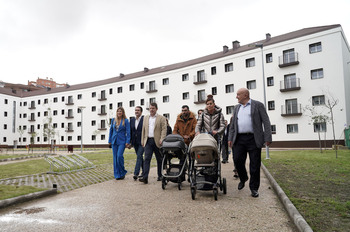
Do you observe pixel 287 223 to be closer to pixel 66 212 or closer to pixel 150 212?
pixel 150 212

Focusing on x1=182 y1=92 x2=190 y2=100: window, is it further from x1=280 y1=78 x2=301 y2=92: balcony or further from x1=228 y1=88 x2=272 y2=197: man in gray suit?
x1=228 y1=88 x2=272 y2=197: man in gray suit

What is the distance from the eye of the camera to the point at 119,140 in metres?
7.73

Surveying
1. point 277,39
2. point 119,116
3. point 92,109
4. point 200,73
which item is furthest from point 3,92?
point 119,116

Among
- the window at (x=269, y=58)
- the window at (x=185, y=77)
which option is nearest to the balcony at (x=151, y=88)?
the window at (x=185, y=77)

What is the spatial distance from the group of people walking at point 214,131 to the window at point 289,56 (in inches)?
1098

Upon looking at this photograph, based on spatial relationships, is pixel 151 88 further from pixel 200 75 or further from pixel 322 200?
pixel 322 200

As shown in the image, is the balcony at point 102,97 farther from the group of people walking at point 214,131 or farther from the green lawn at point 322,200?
the green lawn at point 322,200

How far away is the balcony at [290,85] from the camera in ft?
97.6

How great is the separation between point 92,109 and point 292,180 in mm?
50537

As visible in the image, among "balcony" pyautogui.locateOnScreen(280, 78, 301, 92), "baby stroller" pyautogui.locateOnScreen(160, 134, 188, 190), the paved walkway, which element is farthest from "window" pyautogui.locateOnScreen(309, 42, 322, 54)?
"baby stroller" pyautogui.locateOnScreen(160, 134, 188, 190)

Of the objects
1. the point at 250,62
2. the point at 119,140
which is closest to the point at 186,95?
the point at 250,62

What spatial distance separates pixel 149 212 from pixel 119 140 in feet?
13.2

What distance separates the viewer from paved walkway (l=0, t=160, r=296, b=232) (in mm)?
3340

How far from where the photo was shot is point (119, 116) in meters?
7.84
